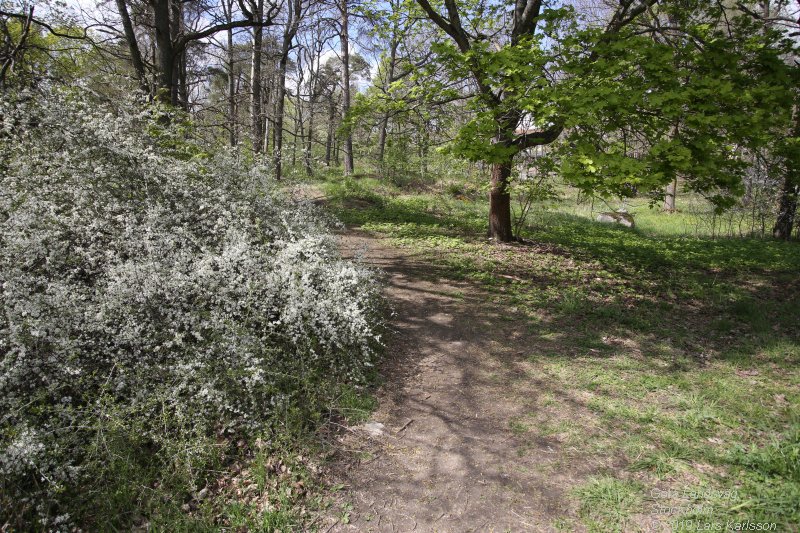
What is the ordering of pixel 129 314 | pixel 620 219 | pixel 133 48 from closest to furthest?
1. pixel 129 314
2. pixel 133 48
3. pixel 620 219

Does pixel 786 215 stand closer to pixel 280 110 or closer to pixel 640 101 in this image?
pixel 640 101

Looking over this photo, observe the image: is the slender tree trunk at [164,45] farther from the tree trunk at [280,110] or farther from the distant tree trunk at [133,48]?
the tree trunk at [280,110]

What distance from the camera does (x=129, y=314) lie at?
368cm

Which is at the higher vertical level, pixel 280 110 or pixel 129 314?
pixel 280 110

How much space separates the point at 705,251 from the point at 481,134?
663 cm

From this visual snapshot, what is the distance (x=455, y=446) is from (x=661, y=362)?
279 centimetres

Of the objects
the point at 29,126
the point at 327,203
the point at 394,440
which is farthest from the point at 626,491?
the point at 327,203

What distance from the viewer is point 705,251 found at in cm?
942

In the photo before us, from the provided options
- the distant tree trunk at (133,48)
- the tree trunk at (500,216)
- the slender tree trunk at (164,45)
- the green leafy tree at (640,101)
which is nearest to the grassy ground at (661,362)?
the tree trunk at (500,216)

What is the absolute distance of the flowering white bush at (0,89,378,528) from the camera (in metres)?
3.03

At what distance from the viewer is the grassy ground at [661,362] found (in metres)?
2.91

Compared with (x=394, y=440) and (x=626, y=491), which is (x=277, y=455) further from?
(x=626, y=491)

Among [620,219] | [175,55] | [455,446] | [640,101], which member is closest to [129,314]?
[455,446]

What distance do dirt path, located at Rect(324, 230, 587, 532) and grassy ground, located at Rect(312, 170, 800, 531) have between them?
0.57 ft
